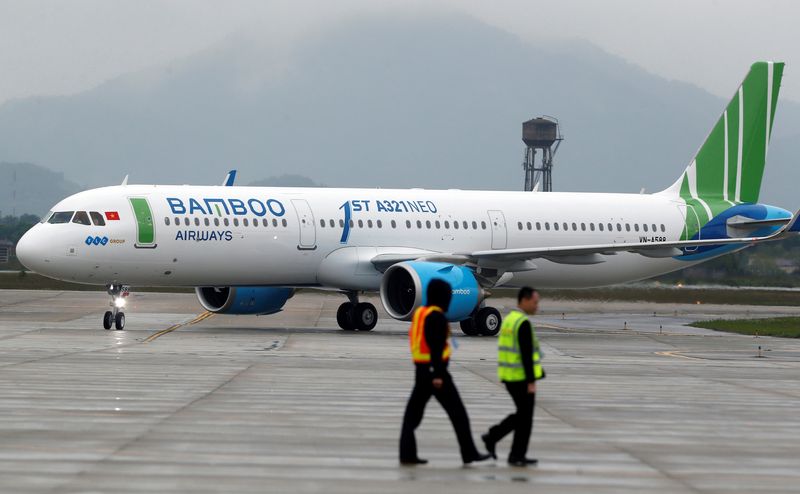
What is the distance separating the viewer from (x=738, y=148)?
4291 cm

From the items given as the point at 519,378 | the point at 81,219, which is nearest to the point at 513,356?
the point at 519,378

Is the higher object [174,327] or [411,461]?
[411,461]

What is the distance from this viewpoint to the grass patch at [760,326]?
128 ft

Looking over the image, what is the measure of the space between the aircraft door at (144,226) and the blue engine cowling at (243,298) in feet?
11.2

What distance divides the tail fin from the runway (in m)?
10.3

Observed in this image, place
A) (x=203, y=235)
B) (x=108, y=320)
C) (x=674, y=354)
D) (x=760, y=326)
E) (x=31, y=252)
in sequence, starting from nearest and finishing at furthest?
(x=674, y=354)
(x=31, y=252)
(x=108, y=320)
(x=203, y=235)
(x=760, y=326)

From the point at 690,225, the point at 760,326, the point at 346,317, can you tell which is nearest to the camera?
the point at 346,317

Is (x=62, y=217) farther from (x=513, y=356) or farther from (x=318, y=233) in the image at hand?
(x=513, y=356)

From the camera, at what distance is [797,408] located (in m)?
18.4

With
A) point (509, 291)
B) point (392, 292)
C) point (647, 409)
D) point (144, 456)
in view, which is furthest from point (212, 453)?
point (509, 291)

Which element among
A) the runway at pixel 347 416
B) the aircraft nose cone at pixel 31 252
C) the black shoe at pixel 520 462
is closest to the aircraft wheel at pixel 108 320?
the runway at pixel 347 416

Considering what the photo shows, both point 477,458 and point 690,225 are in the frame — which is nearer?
point 477,458

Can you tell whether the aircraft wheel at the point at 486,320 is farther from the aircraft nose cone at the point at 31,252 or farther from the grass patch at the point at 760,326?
the aircraft nose cone at the point at 31,252

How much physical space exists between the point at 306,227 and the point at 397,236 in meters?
2.75
